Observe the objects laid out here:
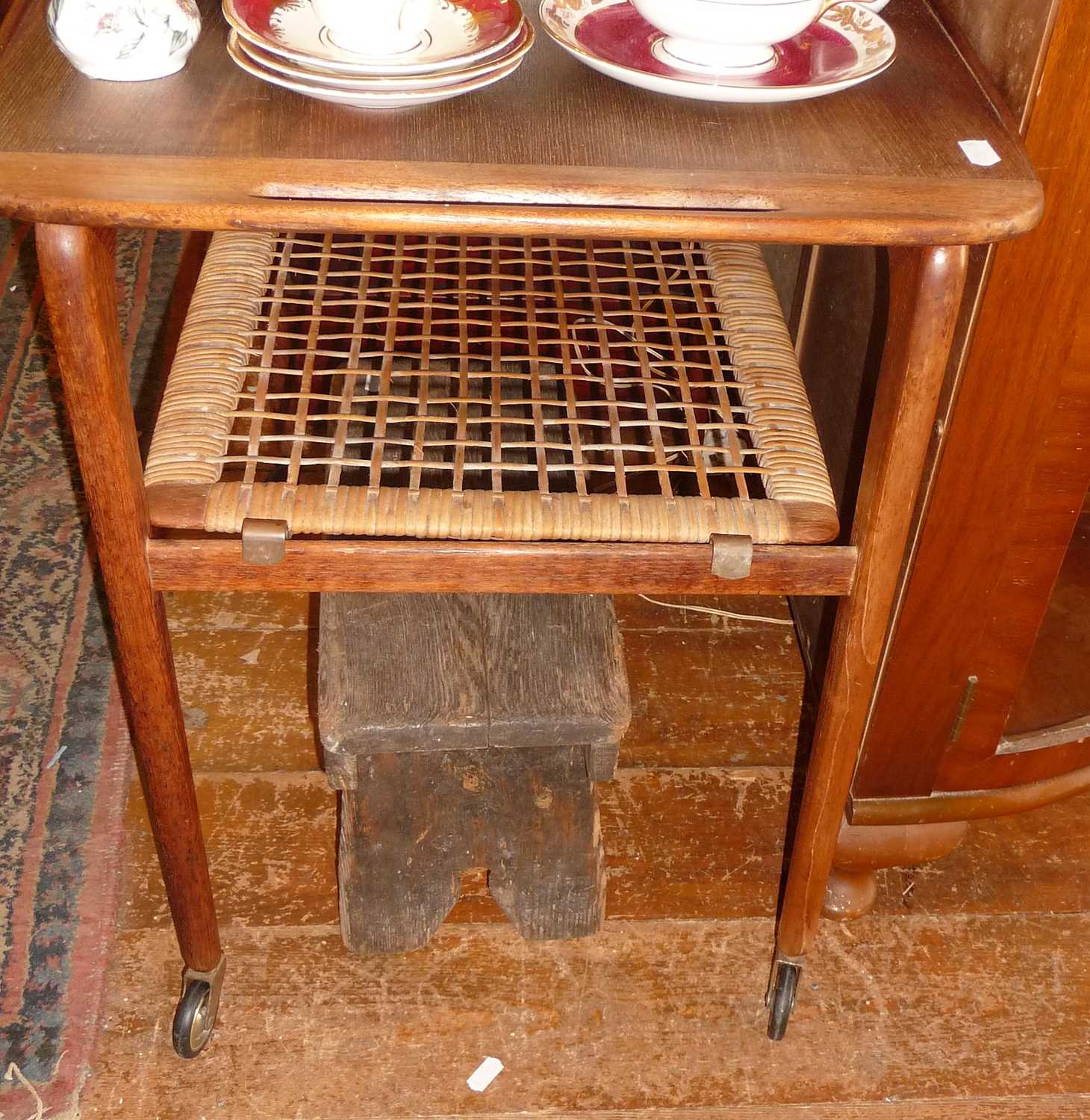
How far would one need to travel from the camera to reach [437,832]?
3.56 feet

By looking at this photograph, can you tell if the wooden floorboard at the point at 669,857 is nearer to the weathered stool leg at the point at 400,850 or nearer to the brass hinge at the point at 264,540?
the weathered stool leg at the point at 400,850

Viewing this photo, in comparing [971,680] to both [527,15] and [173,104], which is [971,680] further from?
[173,104]

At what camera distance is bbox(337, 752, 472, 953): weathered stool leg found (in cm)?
105

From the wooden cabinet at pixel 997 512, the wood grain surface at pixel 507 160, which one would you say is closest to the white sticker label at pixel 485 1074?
the wooden cabinet at pixel 997 512

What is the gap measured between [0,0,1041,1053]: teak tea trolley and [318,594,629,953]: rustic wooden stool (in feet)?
0.40

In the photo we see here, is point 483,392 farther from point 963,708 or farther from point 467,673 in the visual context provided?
point 963,708

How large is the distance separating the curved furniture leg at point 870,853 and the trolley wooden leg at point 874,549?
11 cm

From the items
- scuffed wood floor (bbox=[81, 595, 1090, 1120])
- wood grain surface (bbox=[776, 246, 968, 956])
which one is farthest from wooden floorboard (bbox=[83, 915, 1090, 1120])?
wood grain surface (bbox=[776, 246, 968, 956])

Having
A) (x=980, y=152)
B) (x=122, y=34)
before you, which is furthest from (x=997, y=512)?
(x=122, y=34)

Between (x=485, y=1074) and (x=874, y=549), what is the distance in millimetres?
532

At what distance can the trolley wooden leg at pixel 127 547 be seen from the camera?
2.36ft

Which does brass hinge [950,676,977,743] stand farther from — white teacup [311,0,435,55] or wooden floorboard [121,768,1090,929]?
white teacup [311,0,435,55]

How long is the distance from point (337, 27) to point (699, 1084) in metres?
0.82

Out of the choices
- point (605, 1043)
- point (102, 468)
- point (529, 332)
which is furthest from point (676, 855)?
point (102, 468)
